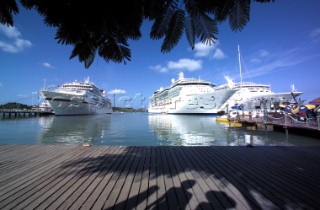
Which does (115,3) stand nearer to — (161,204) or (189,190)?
(161,204)

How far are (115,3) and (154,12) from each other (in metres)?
0.43

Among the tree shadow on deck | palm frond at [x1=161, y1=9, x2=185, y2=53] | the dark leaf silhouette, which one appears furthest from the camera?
the tree shadow on deck

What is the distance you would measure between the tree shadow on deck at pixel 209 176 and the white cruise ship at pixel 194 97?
4665cm

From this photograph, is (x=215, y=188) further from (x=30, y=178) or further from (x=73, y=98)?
(x=73, y=98)

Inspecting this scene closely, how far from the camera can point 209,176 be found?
177 inches

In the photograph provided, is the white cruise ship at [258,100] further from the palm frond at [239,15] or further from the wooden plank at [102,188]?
the palm frond at [239,15]

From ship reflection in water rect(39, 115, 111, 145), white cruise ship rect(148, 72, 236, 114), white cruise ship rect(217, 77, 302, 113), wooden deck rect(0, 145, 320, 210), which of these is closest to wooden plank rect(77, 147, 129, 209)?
wooden deck rect(0, 145, 320, 210)

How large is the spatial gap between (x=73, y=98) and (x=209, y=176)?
196 feet

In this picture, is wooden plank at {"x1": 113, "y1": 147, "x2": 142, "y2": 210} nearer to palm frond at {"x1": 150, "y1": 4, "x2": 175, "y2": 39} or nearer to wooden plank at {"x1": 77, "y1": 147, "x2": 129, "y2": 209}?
wooden plank at {"x1": 77, "y1": 147, "x2": 129, "y2": 209}

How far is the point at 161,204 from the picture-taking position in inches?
124

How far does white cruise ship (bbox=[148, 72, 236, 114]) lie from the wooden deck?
154 feet

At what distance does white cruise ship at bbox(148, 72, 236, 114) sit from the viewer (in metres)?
54.8

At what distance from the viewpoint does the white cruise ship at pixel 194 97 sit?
5485 cm

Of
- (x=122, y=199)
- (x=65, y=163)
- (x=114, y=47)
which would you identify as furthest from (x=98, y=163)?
(x=114, y=47)
